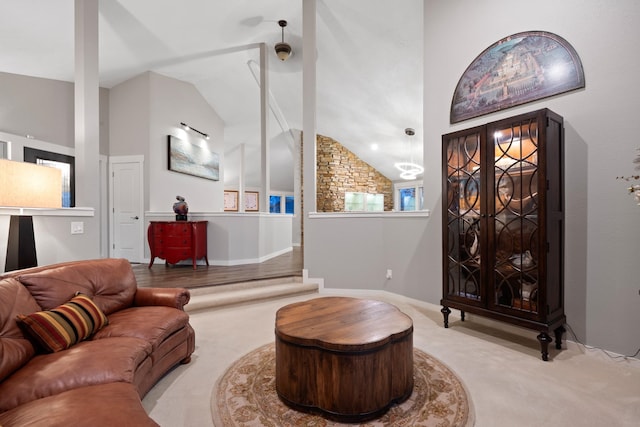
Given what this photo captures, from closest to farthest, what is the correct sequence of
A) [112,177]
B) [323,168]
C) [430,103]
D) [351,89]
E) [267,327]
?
[267,327] < [430,103] < [112,177] < [351,89] < [323,168]

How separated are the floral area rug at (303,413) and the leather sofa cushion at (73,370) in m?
0.56

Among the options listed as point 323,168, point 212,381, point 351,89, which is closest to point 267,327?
point 212,381

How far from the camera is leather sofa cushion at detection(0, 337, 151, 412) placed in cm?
127

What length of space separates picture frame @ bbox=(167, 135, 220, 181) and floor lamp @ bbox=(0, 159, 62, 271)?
12.1 ft

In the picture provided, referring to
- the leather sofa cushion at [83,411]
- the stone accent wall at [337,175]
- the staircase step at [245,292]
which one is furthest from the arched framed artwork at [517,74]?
the stone accent wall at [337,175]

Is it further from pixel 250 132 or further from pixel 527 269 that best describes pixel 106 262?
pixel 250 132

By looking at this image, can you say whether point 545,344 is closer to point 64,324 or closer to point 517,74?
point 517,74

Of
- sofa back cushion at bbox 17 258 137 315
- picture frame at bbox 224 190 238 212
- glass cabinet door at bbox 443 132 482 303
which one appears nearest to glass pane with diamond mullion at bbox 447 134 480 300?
glass cabinet door at bbox 443 132 482 303

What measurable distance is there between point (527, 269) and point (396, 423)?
1.61 meters

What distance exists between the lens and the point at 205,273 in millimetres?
4633

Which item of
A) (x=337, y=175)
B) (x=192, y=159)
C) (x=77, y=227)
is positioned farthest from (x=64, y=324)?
(x=337, y=175)

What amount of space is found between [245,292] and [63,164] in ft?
12.0

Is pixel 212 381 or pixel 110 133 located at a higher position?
pixel 110 133

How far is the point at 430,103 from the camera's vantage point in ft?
11.5
